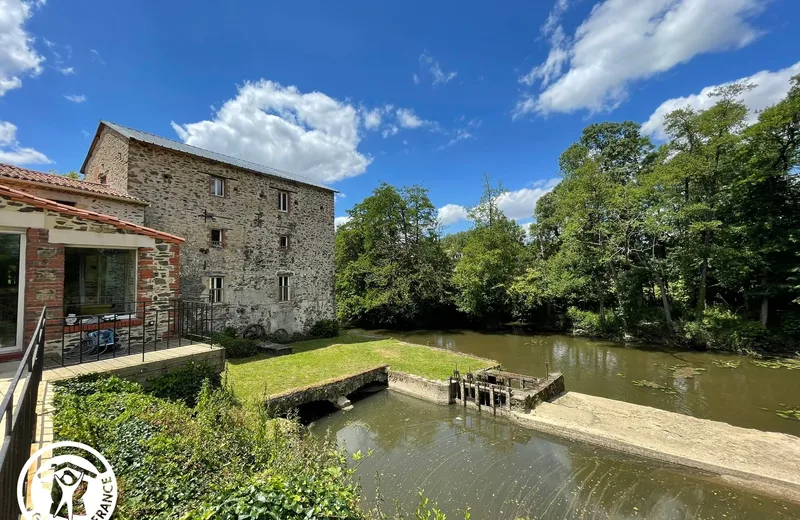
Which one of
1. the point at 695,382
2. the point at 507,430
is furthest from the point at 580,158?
the point at 507,430

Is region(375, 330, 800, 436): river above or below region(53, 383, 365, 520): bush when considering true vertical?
below

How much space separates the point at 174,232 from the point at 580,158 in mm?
27150

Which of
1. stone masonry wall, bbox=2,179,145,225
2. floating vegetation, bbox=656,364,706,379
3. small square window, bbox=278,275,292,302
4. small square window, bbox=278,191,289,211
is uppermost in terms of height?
small square window, bbox=278,191,289,211

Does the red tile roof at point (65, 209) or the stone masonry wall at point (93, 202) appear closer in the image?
the red tile roof at point (65, 209)

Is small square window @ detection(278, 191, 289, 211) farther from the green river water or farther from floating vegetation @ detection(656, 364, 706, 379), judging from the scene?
floating vegetation @ detection(656, 364, 706, 379)

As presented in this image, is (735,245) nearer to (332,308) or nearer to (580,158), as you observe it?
(580,158)

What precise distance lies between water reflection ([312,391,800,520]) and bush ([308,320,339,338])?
8.85 metres

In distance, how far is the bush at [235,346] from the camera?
12.7m

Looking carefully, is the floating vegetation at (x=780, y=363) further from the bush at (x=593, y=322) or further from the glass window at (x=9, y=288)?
the glass window at (x=9, y=288)

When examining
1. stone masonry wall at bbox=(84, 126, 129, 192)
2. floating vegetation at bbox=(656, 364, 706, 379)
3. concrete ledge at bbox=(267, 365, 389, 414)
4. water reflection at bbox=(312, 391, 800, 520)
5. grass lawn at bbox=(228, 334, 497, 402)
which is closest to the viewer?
water reflection at bbox=(312, 391, 800, 520)

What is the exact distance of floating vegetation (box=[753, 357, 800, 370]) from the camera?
1440 cm

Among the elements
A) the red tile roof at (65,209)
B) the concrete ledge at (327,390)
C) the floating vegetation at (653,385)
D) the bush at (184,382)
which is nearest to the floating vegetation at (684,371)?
the floating vegetation at (653,385)

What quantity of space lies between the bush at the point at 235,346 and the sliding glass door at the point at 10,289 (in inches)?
278

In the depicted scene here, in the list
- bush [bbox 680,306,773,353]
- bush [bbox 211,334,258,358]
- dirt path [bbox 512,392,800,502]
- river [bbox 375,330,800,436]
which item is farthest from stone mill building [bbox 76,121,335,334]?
bush [bbox 680,306,773,353]
